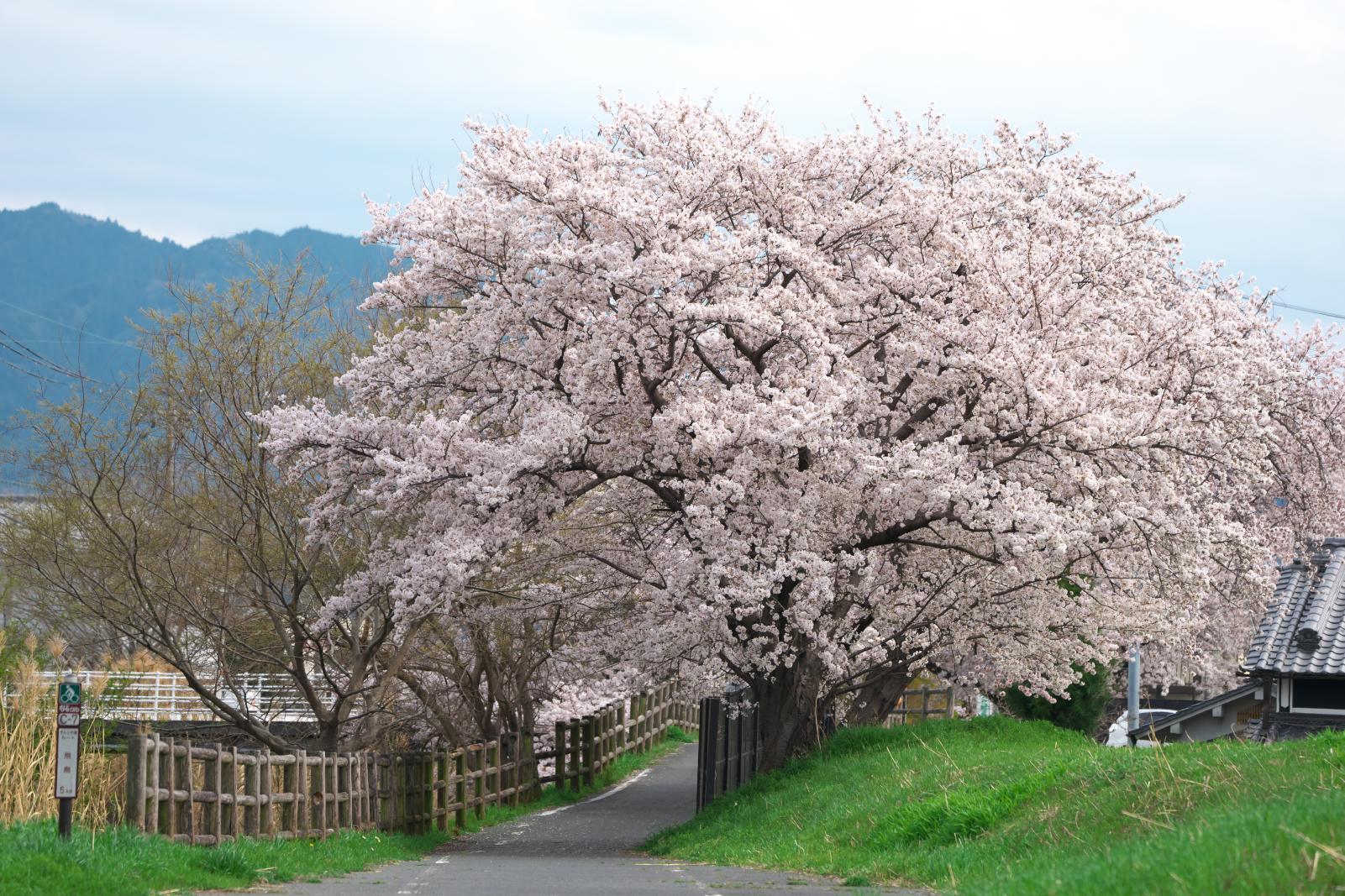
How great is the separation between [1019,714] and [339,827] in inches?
521

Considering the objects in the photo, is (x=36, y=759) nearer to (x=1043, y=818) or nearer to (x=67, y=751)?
(x=67, y=751)

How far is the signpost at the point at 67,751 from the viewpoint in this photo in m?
9.67

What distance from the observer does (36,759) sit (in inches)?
474

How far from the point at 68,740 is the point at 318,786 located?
21.8 feet

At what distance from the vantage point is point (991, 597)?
18609mm

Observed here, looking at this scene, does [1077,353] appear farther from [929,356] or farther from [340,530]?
[340,530]

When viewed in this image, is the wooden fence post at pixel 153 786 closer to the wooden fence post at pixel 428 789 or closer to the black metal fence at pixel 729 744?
the wooden fence post at pixel 428 789

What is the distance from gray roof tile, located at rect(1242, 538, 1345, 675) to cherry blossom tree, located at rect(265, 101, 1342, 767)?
243 inches

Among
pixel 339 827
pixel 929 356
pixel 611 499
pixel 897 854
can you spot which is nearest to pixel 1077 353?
pixel 929 356

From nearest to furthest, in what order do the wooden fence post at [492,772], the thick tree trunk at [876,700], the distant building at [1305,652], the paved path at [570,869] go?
the paved path at [570,869] < the thick tree trunk at [876,700] < the wooden fence post at [492,772] < the distant building at [1305,652]

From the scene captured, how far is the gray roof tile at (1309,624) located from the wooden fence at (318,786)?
13670 mm

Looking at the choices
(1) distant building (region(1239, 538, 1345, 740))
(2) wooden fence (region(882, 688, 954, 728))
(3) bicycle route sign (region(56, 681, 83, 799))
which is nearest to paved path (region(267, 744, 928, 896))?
(3) bicycle route sign (region(56, 681, 83, 799))

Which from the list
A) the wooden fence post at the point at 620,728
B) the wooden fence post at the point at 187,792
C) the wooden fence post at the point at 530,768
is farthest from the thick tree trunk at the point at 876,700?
the wooden fence post at the point at 620,728

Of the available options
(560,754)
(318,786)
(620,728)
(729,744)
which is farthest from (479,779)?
(620,728)
